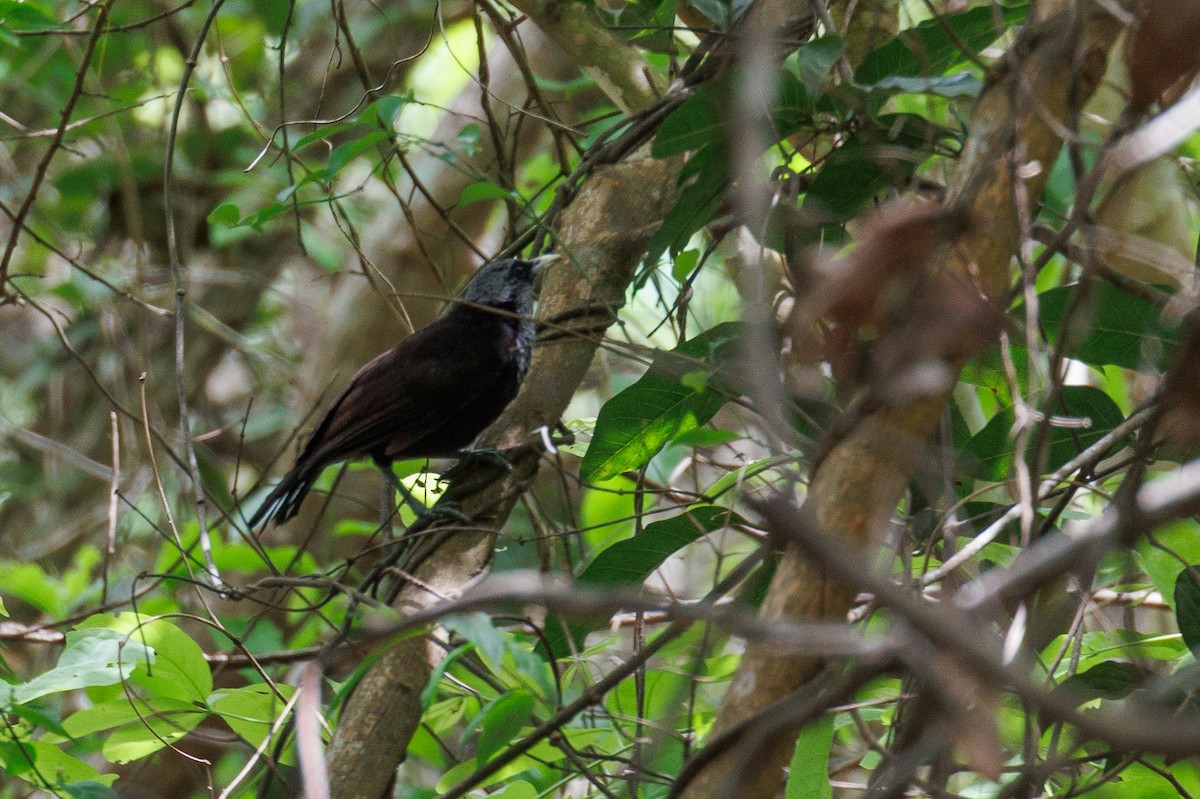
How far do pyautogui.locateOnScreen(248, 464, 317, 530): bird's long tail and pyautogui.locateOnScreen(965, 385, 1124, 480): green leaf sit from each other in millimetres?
2493

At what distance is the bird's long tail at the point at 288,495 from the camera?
391cm

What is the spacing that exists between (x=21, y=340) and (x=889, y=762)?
769 cm

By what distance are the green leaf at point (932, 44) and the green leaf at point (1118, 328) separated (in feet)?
1.68

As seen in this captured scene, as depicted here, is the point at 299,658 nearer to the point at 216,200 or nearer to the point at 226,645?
the point at 226,645

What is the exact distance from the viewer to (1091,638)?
2.42 m

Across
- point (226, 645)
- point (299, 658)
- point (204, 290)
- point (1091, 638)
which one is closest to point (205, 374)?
point (204, 290)

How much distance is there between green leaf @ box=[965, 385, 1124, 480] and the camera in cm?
221

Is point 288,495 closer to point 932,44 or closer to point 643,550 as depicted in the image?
point 643,550

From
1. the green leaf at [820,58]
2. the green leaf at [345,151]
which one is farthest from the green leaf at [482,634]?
the green leaf at [345,151]

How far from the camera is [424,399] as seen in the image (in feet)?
12.9

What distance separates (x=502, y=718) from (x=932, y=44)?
4.96 feet

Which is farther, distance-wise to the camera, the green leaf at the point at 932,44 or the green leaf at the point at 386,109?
the green leaf at the point at 386,109

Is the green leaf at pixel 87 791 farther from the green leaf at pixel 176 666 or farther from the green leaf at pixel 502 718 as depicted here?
the green leaf at pixel 502 718

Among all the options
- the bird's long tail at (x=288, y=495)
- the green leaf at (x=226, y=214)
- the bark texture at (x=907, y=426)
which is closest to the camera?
the bark texture at (x=907, y=426)
